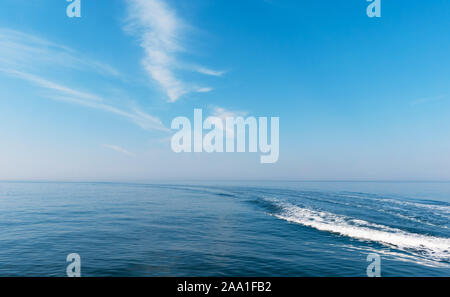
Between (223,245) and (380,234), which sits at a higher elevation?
(223,245)

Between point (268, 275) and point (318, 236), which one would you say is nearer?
point (268, 275)

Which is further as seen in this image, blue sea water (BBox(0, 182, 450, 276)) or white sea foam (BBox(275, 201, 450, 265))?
white sea foam (BBox(275, 201, 450, 265))

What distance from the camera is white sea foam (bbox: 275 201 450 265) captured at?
17609 millimetres

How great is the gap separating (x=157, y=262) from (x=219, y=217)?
16.7 m

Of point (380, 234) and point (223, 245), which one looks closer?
point (223, 245)

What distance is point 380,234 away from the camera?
22.1m

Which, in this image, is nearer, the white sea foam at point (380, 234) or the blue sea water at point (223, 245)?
the blue sea water at point (223, 245)

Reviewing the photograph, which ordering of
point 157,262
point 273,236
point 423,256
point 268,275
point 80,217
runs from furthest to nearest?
point 80,217, point 273,236, point 423,256, point 157,262, point 268,275

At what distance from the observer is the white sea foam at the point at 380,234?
57.8 feet

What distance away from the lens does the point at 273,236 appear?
2111 cm
